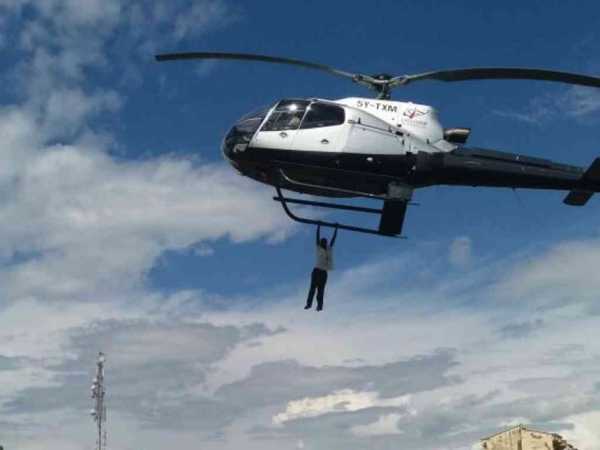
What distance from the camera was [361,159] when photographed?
2025cm

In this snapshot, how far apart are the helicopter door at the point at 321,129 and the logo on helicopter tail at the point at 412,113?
65.4 inches

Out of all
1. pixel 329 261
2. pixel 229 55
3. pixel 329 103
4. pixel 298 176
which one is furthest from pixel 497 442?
pixel 229 55

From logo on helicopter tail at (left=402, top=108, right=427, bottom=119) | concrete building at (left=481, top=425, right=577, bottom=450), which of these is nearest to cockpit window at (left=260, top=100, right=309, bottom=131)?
logo on helicopter tail at (left=402, top=108, right=427, bottom=119)

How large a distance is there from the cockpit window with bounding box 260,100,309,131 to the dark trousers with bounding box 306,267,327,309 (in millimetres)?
3580

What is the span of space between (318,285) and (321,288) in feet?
0.34

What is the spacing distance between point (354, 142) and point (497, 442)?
767 centimetres

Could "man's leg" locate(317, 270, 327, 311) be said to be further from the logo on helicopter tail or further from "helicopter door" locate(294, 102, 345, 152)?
the logo on helicopter tail

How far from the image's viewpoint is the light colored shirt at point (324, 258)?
2058 cm

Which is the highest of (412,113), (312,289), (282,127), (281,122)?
(412,113)

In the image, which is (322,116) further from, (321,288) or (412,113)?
(321,288)

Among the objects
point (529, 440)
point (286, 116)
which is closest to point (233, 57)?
point (286, 116)

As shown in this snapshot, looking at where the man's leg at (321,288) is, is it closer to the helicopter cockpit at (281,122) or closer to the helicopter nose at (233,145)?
the helicopter cockpit at (281,122)

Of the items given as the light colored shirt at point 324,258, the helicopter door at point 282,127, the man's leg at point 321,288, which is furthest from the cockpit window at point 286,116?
the man's leg at point 321,288

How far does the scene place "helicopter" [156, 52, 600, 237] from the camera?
20062 millimetres
